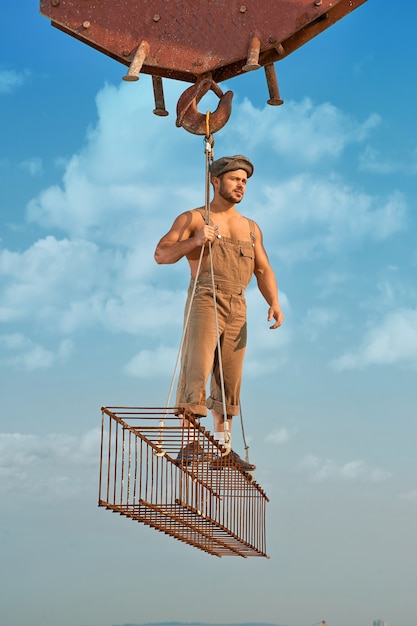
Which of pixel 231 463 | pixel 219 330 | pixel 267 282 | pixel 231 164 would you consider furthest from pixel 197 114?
pixel 231 463

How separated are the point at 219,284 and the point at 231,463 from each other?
147 centimetres

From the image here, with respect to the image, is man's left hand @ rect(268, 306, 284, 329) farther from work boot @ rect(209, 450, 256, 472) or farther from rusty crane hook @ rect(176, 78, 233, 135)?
rusty crane hook @ rect(176, 78, 233, 135)

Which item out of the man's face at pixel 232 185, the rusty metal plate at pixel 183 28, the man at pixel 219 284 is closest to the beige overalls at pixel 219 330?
the man at pixel 219 284

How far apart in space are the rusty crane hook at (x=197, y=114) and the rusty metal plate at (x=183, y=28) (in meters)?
0.34

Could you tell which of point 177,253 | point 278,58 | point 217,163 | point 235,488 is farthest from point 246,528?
point 278,58

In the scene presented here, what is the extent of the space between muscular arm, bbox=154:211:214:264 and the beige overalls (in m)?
0.16

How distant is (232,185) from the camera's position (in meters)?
9.88

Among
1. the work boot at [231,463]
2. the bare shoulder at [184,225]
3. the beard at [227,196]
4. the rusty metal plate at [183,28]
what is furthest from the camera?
the beard at [227,196]

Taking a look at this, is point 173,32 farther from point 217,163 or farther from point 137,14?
point 217,163

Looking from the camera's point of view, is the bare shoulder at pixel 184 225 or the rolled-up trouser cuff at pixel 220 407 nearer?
the bare shoulder at pixel 184 225

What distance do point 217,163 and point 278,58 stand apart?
3.75 feet

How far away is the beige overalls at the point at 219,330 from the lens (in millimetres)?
9508

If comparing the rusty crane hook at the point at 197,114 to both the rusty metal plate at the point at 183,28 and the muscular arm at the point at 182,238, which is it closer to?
the rusty metal plate at the point at 183,28

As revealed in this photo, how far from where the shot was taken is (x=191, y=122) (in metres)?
9.44
